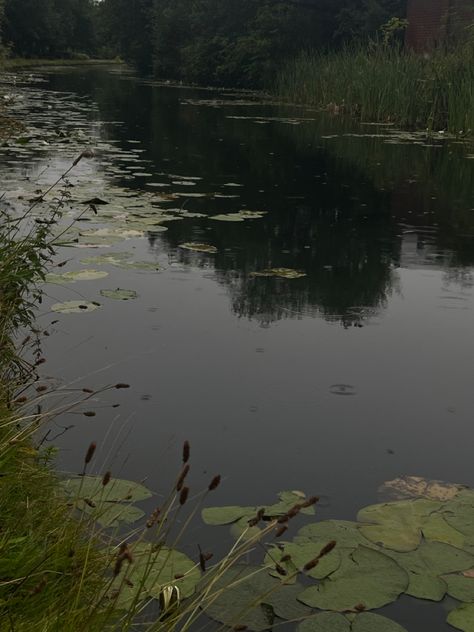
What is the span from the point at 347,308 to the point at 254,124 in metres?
15.3

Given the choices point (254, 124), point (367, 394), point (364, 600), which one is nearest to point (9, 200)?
point (367, 394)

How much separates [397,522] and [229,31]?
1550 inches

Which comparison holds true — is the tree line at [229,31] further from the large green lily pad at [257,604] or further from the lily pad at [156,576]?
the large green lily pad at [257,604]

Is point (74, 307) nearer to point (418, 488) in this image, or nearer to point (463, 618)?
point (418, 488)

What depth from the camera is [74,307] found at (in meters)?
5.54

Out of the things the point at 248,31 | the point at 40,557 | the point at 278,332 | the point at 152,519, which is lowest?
the point at 278,332

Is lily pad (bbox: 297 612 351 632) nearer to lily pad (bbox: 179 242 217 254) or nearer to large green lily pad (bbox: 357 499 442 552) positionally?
large green lily pad (bbox: 357 499 442 552)

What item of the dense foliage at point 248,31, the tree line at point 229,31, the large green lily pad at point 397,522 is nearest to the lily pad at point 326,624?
the large green lily pad at point 397,522

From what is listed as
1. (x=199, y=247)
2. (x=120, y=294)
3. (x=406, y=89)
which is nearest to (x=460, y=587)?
(x=120, y=294)

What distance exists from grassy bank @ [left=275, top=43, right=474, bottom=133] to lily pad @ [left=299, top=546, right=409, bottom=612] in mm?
14838

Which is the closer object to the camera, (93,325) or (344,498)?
(344,498)

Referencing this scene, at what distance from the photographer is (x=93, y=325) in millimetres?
5238

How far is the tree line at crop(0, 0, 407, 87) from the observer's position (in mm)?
34625

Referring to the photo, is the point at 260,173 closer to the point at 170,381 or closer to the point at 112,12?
the point at 170,381
